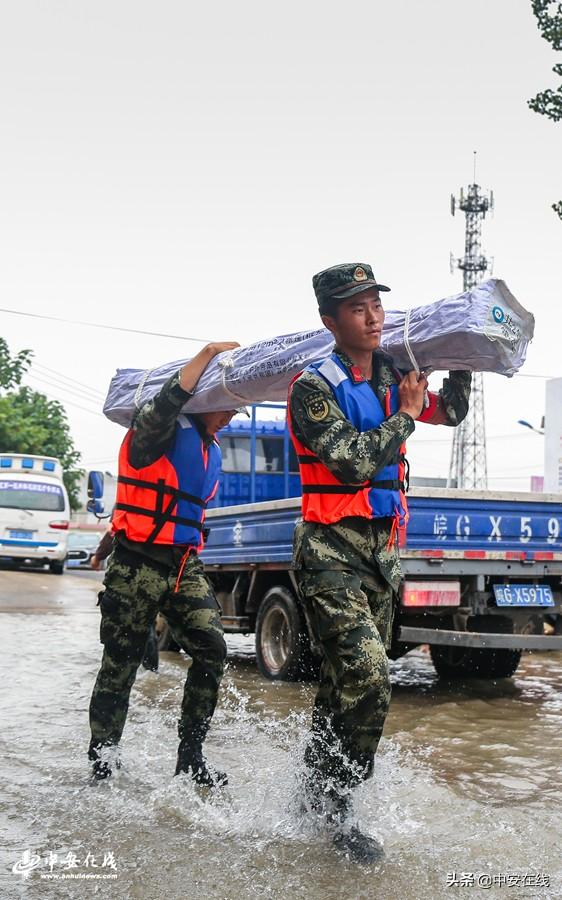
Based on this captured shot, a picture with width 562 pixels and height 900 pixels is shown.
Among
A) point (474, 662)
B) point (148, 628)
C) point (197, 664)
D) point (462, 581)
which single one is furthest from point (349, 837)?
point (474, 662)

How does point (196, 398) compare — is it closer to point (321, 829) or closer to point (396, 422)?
point (396, 422)

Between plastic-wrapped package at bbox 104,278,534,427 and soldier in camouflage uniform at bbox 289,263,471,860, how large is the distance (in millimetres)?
294

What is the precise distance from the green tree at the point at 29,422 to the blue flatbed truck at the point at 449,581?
25864 mm

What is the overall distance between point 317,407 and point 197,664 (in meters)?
1.49

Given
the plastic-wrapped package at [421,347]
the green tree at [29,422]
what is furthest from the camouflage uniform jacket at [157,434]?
the green tree at [29,422]

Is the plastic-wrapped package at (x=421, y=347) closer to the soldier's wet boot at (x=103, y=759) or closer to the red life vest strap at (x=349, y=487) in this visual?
the red life vest strap at (x=349, y=487)

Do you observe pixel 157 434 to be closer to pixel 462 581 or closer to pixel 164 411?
pixel 164 411

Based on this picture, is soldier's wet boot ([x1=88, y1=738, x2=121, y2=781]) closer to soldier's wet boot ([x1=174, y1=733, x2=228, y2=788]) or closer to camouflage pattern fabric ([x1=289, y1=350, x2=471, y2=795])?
soldier's wet boot ([x1=174, y1=733, x2=228, y2=788])

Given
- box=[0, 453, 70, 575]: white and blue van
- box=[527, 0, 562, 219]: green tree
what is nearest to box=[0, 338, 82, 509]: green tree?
box=[0, 453, 70, 575]: white and blue van

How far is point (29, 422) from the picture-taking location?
34281mm

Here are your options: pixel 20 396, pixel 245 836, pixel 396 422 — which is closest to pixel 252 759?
pixel 245 836

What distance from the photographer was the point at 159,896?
129 inches

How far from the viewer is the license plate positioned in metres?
7.18

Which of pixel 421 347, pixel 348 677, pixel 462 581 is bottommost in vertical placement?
pixel 348 677
